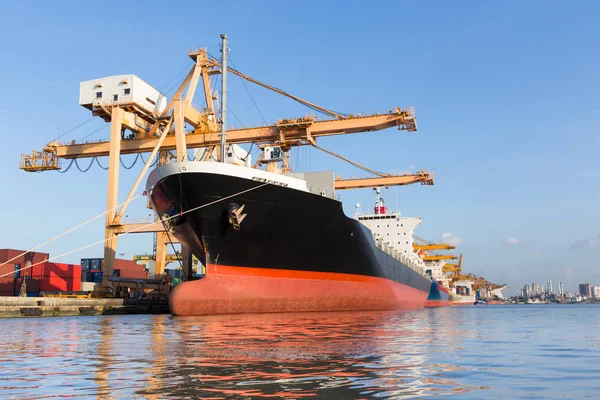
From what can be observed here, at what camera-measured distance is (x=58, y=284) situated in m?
35.5

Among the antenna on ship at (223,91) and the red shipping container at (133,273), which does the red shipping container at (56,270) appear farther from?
the antenna on ship at (223,91)

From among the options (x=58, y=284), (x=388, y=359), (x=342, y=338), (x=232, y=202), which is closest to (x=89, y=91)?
(x=58, y=284)

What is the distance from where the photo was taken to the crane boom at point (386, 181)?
3300 centimetres

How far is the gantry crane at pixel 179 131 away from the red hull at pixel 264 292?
7696 millimetres

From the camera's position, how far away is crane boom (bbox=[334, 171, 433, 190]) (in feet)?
108

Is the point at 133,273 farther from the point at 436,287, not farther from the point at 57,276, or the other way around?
the point at 436,287

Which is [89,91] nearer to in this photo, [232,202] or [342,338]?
[232,202]

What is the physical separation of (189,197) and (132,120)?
1468 cm

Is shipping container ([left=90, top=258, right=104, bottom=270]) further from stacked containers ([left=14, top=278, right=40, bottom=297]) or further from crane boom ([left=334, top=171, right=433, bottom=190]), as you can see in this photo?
crane boom ([left=334, top=171, right=433, bottom=190])

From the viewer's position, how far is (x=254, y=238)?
16.8 metres

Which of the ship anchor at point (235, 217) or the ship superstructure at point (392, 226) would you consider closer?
the ship anchor at point (235, 217)

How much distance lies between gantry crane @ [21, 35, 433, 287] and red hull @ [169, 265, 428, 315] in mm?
7696

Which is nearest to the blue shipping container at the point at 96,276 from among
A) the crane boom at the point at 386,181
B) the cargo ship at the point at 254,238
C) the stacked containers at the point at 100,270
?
the stacked containers at the point at 100,270

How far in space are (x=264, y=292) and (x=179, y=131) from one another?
40.1 feet
